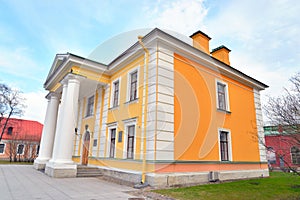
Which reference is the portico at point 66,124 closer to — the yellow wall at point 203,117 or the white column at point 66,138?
the white column at point 66,138

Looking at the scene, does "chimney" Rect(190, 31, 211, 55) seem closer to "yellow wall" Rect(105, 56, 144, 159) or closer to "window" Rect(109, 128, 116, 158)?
"yellow wall" Rect(105, 56, 144, 159)

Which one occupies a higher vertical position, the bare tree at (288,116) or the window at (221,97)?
the window at (221,97)

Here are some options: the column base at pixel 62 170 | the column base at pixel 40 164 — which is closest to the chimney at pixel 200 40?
the column base at pixel 62 170

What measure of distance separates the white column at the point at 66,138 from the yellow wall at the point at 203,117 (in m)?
5.85

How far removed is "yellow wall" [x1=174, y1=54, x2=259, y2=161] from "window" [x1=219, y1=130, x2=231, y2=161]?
34 centimetres

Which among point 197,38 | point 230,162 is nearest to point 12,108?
point 197,38

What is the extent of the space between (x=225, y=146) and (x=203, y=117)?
2.58 meters

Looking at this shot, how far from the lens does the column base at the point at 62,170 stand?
10.4 metres

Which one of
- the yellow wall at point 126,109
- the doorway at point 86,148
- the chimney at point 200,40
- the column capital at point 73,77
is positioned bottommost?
the doorway at point 86,148

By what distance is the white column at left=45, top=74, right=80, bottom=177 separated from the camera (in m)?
10.6

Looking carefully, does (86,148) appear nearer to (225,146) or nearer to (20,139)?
(225,146)

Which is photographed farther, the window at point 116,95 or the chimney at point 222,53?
the chimney at point 222,53

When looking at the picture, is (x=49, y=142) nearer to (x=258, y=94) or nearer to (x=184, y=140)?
(x=184, y=140)

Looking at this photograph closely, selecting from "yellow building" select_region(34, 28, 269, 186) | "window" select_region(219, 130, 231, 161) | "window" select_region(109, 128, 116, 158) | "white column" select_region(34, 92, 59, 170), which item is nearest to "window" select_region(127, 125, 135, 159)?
"yellow building" select_region(34, 28, 269, 186)
